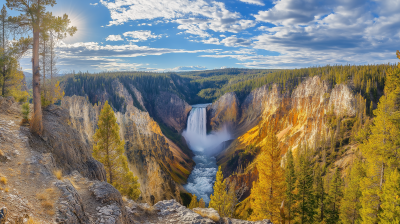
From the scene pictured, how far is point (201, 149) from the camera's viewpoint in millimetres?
86562

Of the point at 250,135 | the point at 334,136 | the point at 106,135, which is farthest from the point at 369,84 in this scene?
the point at 106,135

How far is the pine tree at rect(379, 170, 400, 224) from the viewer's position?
12531 millimetres

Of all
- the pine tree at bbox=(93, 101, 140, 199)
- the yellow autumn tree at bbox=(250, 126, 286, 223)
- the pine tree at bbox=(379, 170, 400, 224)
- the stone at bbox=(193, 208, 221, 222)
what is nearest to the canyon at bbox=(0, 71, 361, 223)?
the stone at bbox=(193, 208, 221, 222)

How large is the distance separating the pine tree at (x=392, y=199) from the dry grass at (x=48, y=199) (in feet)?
58.2

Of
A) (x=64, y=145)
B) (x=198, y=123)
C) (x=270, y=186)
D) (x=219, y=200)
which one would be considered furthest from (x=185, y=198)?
(x=198, y=123)

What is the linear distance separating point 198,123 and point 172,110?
18138 mm

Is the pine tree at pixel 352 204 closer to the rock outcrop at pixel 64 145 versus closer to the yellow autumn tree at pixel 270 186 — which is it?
the yellow autumn tree at pixel 270 186

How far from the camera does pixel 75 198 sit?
7094mm

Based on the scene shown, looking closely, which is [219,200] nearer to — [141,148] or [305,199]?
[305,199]

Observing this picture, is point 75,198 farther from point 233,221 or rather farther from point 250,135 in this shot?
point 250,135

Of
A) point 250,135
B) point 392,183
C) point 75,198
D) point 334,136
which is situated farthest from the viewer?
point 250,135

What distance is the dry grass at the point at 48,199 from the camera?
6.03m

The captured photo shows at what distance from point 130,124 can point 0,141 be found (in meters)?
31.9

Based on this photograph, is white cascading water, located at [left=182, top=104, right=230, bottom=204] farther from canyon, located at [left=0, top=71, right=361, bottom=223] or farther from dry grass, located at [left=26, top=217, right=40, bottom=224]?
dry grass, located at [left=26, top=217, right=40, bottom=224]
